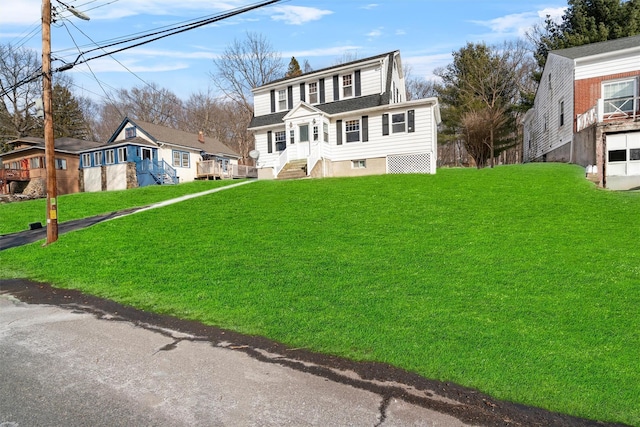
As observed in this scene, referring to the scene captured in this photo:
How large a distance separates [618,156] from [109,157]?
34.8 meters

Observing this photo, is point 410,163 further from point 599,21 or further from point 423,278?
point 599,21

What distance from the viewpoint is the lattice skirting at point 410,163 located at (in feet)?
66.6

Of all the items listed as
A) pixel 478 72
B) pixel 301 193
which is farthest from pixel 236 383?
pixel 478 72

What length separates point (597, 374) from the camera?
139 inches

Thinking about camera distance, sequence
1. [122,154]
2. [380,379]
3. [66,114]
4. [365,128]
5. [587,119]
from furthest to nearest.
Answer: [66,114] < [122,154] < [365,128] < [587,119] < [380,379]

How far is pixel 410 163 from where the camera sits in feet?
68.0

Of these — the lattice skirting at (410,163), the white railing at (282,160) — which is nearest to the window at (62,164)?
the white railing at (282,160)

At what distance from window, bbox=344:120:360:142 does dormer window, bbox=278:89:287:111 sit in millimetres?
5271

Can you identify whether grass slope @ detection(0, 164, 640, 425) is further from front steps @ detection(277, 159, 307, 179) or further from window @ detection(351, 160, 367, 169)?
window @ detection(351, 160, 367, 169)

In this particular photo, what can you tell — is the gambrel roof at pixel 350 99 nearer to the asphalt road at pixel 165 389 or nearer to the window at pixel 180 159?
the window at pixel 180 159

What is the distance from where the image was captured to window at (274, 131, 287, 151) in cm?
2442

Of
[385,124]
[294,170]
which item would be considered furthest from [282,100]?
[385,124]

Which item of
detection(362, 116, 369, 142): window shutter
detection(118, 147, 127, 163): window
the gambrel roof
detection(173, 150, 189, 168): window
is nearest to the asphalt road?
detection(362, 116, 369, 142): window shutter

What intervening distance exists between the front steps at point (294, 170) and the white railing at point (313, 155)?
486 mm
